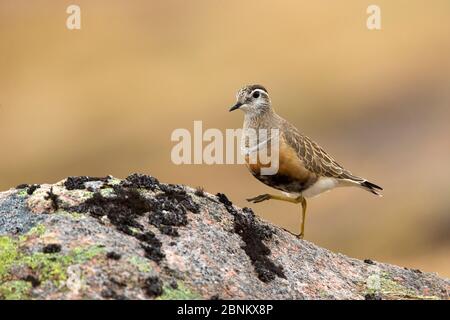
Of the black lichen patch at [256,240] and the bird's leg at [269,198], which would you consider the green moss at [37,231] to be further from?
the bird's leg at [269,198]

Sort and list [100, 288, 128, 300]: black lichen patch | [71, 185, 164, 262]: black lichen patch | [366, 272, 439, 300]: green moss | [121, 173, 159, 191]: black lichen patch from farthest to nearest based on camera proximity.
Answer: [121, 173, 159, 191]: black lichen patch, [366, 272, 439, 300]: green moss, [71, 185, 164, 262]: black lichen patch, [100, 288, 128, 300]: black lichen patch

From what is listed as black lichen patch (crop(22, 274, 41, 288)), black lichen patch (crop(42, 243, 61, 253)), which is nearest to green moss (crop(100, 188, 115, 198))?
black lichen patch (crop(42, 243, 61, 253))

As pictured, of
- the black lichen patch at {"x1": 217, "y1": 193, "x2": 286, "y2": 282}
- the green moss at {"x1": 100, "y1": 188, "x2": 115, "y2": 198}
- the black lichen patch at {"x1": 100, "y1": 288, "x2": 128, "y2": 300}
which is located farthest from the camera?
the green moss at {"x1": 100, "y1": 188, "x2": 115, "y2": 198}

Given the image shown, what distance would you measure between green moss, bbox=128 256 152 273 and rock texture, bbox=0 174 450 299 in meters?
0.02

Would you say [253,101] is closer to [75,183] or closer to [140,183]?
[140,183]

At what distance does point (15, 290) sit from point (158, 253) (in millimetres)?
2088

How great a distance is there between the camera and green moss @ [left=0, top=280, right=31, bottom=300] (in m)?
10.7

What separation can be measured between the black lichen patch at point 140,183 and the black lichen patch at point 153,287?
125 inches

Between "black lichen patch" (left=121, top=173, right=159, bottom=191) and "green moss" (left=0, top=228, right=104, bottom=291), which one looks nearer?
"green moss" (left=0, top=228, right=104, bottom=291)

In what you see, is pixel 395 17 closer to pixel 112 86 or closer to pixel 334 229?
pixel 112 86

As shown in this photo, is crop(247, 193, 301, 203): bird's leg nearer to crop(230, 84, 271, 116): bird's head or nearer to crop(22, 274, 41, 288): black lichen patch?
crop(230, 84, 271, 116): bird's head
